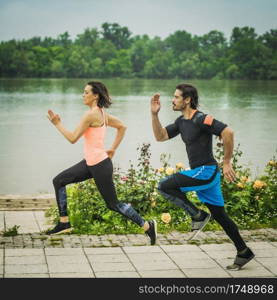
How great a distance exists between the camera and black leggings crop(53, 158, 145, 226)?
6273 mm

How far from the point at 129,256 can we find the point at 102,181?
755mm

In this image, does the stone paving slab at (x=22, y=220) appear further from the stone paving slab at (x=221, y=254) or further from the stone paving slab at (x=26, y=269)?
the stone paving slab at (x=221, y=254)

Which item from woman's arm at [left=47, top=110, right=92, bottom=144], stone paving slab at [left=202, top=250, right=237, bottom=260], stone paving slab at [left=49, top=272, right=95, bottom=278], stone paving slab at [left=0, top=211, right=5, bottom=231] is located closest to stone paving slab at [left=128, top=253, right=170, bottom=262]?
stone paving slab at [left=202, top=250, right=237, bottom=260]

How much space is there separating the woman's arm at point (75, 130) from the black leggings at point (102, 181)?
0.38 metres

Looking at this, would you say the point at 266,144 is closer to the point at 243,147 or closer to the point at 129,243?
the point at 243,147

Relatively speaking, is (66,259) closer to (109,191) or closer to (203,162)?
(109,191)

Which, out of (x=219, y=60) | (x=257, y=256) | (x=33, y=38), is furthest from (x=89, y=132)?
(x=33, y=38)

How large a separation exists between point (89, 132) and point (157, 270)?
1.45 m

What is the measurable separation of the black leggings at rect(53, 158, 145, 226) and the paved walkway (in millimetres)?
373

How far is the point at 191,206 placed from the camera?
606 centimetres

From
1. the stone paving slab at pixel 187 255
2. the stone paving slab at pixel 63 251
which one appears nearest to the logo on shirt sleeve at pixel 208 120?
the stone paving slab at pixel 187 255

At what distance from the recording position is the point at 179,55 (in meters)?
103

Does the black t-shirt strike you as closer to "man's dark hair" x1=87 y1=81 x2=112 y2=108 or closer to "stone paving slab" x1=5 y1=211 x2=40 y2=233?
"man's dark hair" x1=87 y1=81 x2=112 y2=108

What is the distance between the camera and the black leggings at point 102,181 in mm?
6273
